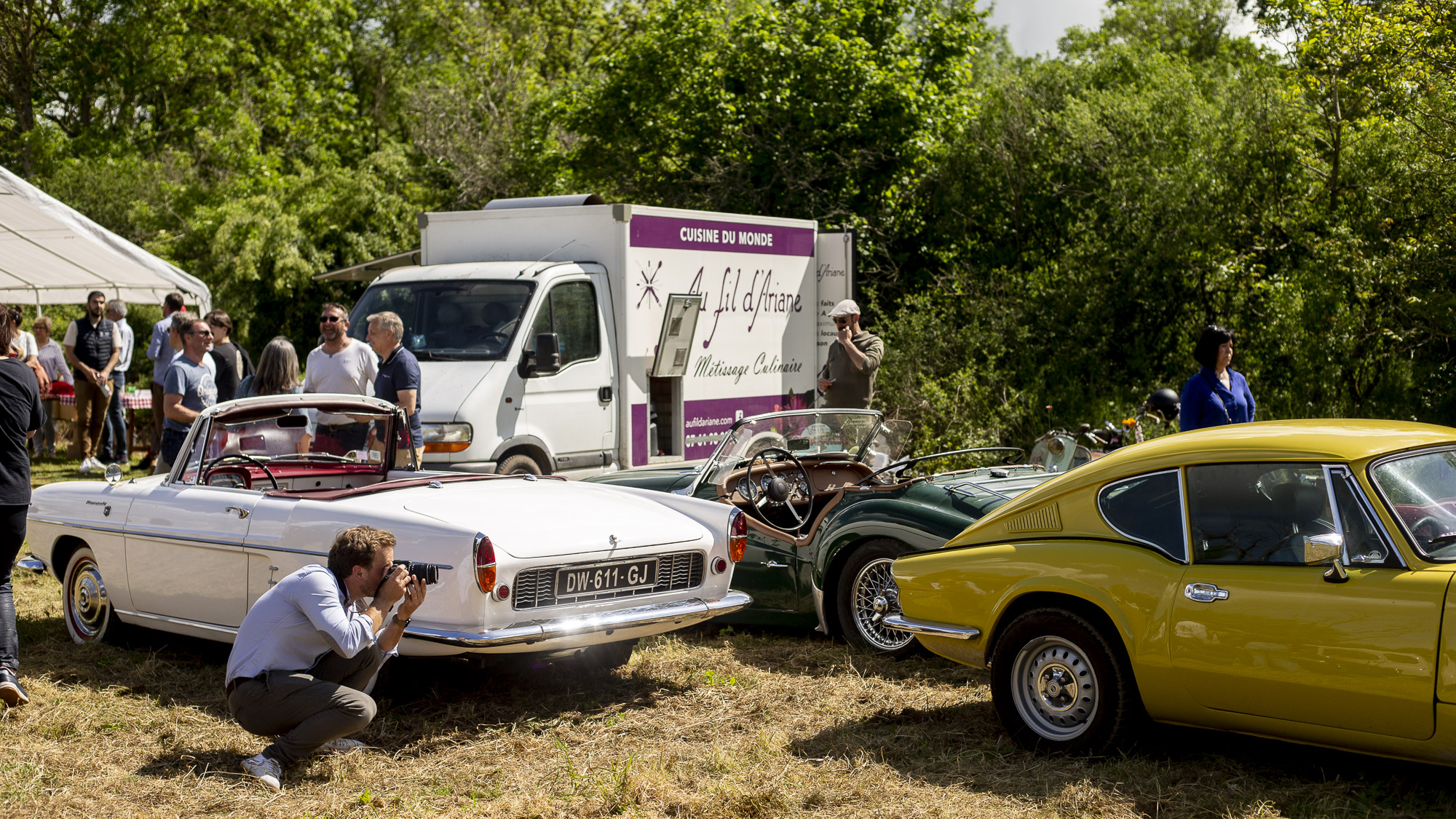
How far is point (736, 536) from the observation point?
6.07m

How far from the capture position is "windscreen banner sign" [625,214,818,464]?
11.4 m

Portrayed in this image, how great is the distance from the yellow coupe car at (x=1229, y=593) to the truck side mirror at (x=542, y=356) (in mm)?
5505

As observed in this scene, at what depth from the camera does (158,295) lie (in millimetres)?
16484

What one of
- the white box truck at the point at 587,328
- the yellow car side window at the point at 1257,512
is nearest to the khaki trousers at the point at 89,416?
the white box truck at the point at 587,328

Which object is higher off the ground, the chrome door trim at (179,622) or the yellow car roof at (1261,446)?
the yellow car roof at (1261,446)

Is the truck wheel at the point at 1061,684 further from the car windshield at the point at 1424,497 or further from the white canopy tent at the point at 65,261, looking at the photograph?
the white canopy tent at the point at 65,261

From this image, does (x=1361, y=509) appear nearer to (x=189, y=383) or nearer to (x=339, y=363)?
(x=339, y=363)

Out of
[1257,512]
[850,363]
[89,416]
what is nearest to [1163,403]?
[850,363]

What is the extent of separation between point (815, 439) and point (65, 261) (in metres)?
11.4

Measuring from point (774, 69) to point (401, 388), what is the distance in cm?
1206

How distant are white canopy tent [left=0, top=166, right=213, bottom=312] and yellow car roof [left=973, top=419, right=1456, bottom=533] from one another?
1099cm

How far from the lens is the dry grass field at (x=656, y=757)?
4477 millimetres

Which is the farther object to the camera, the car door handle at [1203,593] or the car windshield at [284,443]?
the car windshield at [284,443]

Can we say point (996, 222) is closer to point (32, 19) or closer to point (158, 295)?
point (158, 295)
